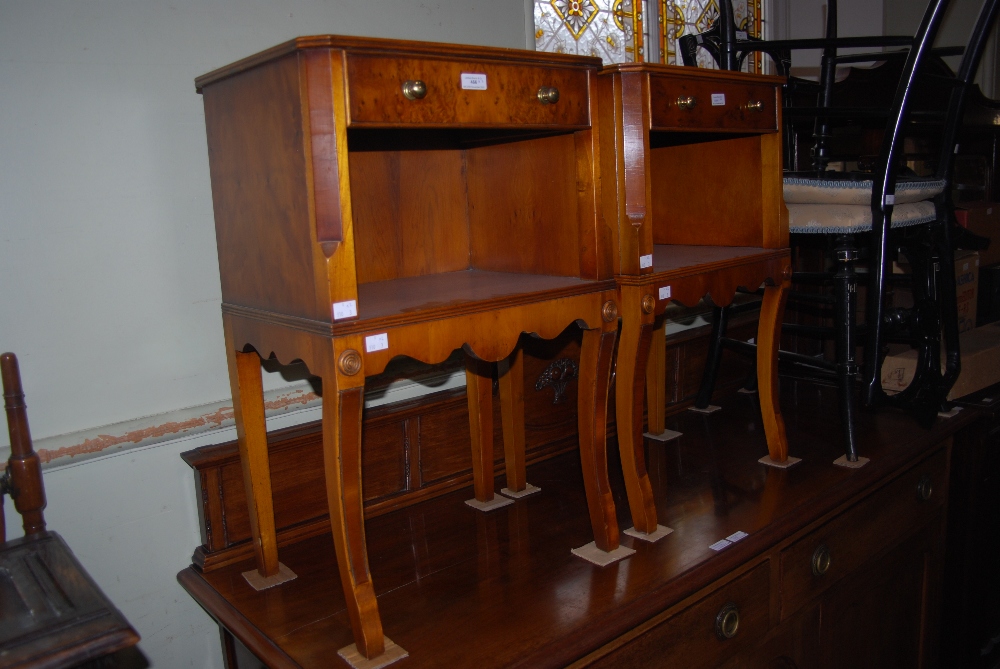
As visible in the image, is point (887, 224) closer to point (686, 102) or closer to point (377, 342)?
point (686, 102)

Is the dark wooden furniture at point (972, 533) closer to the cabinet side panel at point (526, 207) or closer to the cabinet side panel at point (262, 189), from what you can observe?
the cabinet side panel at point (526, 207)

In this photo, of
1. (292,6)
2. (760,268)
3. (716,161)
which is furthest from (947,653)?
(292,6)

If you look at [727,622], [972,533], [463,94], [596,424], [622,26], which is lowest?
[972,533]

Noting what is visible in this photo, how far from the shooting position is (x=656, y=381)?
7.41 feet

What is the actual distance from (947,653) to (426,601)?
177 cm

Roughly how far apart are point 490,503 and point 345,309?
0.85 metres

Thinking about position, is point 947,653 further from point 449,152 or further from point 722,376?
point 449,152

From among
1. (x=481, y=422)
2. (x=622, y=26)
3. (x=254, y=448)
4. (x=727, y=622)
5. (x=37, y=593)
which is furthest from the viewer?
(x=622, y=26)

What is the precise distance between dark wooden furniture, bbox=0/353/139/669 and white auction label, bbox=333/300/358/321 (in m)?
0.45

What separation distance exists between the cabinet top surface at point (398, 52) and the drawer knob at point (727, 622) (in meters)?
1.03

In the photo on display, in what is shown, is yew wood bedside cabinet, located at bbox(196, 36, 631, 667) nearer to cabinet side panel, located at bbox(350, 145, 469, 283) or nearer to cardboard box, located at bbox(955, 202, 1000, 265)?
cabinet side panel, located at bbox(350, 145, 469, 283)

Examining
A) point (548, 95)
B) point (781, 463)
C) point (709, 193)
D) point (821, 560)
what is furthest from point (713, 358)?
point (548, 95)

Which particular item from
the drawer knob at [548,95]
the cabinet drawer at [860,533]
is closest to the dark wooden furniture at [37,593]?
the drawer knob at [548,95]

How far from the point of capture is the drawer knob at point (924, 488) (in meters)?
2.13
